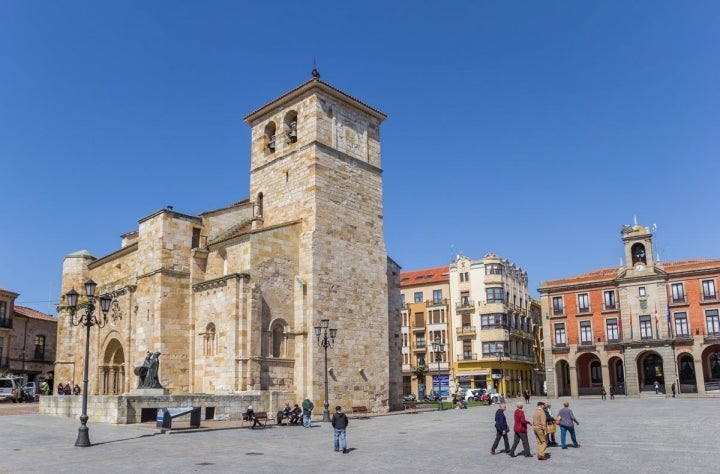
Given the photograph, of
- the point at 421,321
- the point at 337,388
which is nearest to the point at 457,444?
the point at 337,388

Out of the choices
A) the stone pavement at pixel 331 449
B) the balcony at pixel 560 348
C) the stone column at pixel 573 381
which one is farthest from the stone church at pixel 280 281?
the balcony at pixel 560 348

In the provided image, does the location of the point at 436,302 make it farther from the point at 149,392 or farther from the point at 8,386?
the point at 149,392

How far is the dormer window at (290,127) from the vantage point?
107 feet

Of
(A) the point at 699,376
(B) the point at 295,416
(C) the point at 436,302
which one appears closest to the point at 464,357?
(C) the point at 436,302

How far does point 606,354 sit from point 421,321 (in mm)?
18636

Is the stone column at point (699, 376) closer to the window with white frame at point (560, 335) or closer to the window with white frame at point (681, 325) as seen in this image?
the window with white frame at point (681, 325)

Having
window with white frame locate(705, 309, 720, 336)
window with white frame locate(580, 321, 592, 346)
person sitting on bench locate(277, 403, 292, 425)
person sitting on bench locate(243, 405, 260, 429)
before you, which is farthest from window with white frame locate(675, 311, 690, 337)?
person sitting on bench locate(243, 405, 260, 429)

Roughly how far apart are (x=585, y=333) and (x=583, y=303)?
2726 millimetres

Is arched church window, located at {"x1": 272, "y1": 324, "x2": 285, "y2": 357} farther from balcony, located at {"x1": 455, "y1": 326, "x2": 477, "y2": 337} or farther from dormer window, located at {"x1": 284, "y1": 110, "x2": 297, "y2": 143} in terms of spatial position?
balcony, located at {"x1": 455, "y1": 326, "x2": 477, "y2": 337}

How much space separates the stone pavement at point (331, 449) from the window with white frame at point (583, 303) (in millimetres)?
34436

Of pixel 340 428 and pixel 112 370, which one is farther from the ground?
pixel 112 370

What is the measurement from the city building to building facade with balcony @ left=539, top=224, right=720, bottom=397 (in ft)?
145

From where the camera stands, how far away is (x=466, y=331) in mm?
62594

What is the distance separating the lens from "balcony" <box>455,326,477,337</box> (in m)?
62.2
